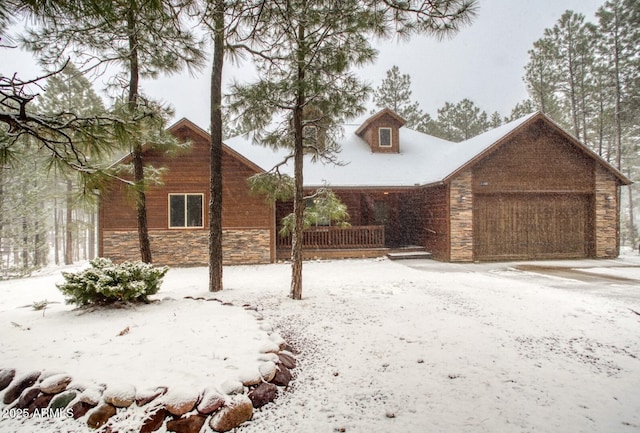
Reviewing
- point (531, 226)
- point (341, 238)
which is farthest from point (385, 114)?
point (531, 226)

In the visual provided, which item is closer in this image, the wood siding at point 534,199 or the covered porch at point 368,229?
the wood siding at point 534,199

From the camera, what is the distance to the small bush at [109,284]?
179 inches

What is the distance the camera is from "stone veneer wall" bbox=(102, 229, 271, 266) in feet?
35.6

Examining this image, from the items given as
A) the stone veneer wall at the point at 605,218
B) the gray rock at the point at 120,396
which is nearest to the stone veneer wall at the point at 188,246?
the gray rock at the point at 120,396

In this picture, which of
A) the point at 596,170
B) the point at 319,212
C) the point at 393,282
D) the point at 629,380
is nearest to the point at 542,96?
the point at 596,170

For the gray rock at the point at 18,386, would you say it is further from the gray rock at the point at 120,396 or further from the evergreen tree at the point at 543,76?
the evergreen tree at the point at 543,76

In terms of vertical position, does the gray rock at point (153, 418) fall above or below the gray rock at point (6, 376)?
below

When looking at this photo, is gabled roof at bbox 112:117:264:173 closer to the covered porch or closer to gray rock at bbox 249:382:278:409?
the covered porch

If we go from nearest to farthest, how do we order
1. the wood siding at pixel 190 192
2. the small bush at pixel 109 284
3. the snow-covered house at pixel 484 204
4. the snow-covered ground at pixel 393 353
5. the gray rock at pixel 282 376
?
1. the snow-covered ground at pixel 393 353
2. the gray rock at pixel 282 376
3. the small bush at pixel 109 284
4. the wood siding at pixel 190 192
5. the snow-covered house at pixel 484 204

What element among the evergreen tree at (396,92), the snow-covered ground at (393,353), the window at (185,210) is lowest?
the snow-covered ground at (393,353)

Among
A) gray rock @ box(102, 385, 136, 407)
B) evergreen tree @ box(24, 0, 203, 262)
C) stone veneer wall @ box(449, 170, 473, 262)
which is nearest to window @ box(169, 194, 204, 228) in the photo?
evergreen tree @ box(24, 0, 203, 262)

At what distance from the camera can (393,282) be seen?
782 cm

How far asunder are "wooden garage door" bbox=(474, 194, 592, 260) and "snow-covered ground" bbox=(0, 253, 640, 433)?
5020mm

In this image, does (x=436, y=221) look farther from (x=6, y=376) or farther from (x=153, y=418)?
(x=6, y=376)
